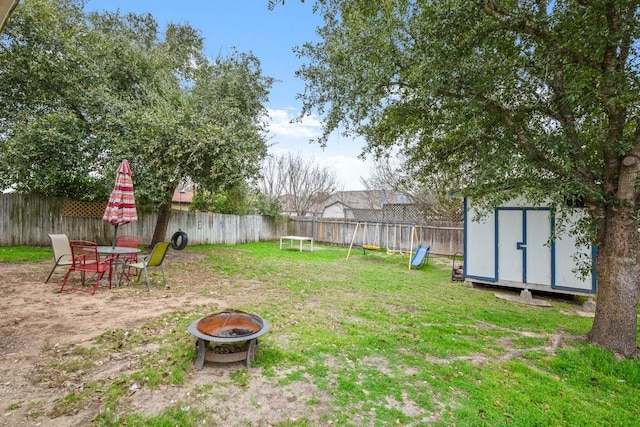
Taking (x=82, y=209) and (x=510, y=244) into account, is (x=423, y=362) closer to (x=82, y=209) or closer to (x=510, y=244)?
(x=510, y=244)

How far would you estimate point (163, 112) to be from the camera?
8133mm

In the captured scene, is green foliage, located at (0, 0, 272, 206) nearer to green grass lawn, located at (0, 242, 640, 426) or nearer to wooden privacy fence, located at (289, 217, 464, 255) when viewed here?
green grass lawn, located at (0, 242, 640, 426)

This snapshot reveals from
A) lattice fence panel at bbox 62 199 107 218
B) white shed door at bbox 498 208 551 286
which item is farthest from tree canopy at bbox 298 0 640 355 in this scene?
lattice fence panel at bbox 62 199 107 218

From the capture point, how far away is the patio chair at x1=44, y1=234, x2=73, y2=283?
5.21 meters

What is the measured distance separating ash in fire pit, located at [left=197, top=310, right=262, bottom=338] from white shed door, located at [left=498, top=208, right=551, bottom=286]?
5680 mm

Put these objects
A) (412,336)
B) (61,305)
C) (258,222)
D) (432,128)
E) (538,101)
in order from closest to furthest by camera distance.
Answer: (412,336)
(538,101)
(61,305)
(432,128)
(258,222)

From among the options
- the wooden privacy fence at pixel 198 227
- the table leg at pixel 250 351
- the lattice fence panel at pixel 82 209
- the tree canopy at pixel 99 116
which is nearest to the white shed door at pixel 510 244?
the wooden privacy fence at pixel 198 227

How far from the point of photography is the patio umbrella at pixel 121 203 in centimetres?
566

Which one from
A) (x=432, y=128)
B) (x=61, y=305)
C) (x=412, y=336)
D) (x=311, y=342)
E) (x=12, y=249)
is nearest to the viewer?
(x=311, y=342)

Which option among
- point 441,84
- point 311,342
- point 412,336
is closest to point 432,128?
point 441,84

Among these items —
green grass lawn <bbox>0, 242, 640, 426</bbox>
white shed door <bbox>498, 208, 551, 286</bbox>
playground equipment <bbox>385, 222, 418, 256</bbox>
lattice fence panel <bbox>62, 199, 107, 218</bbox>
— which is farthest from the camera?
playground equipment <bbox>385, 222, 418, 256</bbox>

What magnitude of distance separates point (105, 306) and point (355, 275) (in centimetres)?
502

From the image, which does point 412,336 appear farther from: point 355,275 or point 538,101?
point 355,275

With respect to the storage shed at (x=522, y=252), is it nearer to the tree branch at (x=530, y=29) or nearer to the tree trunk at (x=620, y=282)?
the tree trunk at (x=620, y=282)
